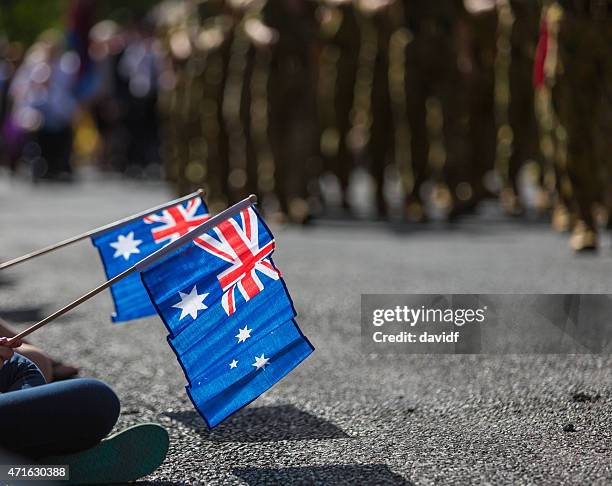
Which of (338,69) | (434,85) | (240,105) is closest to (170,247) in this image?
(434,85)

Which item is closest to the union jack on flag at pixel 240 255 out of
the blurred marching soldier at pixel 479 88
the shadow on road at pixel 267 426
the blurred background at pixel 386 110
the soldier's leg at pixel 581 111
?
the shadow on road at pixel 267 426

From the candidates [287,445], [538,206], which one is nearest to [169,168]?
[538,206]

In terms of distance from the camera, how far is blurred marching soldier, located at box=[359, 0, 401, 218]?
11.8m

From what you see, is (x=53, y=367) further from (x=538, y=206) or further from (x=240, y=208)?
(x=538, y=206)

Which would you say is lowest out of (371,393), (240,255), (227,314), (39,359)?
(371,393)

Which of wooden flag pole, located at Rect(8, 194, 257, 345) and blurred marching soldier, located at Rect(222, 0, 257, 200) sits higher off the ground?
wooden flag pole, located at Rect(8, 194, 257, 345)

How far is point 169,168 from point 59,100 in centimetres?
453

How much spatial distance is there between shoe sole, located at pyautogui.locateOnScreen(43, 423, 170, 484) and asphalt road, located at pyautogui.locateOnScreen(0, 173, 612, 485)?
80 mm

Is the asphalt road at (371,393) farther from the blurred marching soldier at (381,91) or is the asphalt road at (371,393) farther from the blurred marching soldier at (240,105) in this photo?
the blurred marching soldier at (240,105)

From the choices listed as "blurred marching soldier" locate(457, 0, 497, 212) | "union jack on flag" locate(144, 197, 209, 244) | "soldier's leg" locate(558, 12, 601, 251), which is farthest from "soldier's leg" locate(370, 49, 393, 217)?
"union jack on flag" locate(144, 197, 209, 244)

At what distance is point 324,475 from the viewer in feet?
13.3

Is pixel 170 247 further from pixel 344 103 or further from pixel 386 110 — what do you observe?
pixel 344 103

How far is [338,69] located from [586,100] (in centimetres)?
434

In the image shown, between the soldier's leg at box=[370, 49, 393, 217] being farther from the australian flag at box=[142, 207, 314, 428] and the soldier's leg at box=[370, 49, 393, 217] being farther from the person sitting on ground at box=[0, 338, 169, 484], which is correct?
the person sitting on ground at box=[0, 338, 169, 484]
